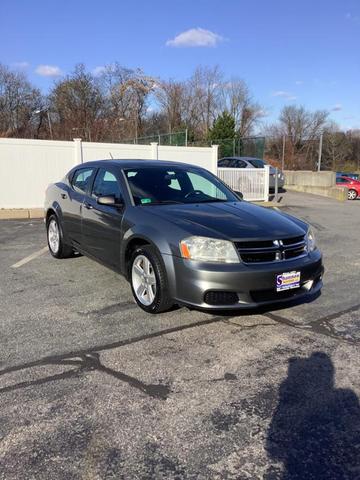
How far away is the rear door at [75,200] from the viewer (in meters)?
6.27

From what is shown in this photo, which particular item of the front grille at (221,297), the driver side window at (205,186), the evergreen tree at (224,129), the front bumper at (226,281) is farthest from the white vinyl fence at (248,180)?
the evergreen tree at (224,129)

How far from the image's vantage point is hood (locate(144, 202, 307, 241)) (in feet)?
14.1

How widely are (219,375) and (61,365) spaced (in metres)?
1.26

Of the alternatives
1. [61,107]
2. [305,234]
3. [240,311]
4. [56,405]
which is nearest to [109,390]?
[56,405]

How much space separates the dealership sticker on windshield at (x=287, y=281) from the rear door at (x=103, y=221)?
6.21ft

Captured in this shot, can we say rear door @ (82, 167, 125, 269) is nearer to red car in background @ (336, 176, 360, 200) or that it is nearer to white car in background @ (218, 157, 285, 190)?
white car in background @ (218, 157, 285, 190)

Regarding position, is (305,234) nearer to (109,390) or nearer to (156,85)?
(109,390)

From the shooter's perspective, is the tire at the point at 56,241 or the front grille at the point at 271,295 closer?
the front grille at the point at 271,295

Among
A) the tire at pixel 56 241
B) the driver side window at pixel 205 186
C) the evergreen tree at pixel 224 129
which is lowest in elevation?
the tire at pixel 56 241

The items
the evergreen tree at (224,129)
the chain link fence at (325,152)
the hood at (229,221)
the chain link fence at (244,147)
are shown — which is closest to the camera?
the hood at (229,221)

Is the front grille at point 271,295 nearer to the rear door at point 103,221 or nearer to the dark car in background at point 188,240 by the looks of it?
the dark car in background at point 188,240

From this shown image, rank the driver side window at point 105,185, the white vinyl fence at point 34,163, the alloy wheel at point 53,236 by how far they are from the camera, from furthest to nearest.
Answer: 1. the white vinyl fence at point 34,163
2. the alloy wheel at point 53,236
3. the driver side window at point 105,185

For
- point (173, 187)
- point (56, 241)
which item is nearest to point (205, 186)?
point (173, 187)

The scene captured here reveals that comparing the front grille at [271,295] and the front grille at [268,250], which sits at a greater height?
the front grille at [268,250]
